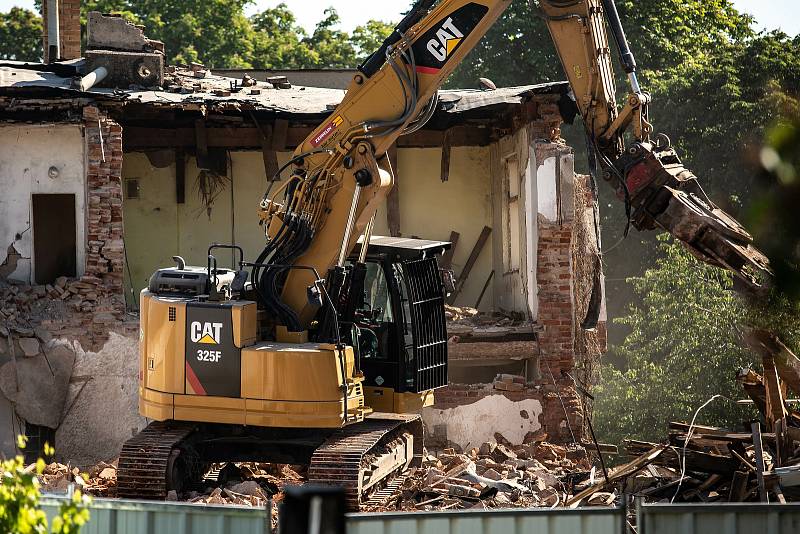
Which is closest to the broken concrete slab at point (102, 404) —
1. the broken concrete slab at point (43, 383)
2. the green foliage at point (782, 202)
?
the broken concrete slab at point (43, 383)

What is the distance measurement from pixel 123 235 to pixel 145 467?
291 inches

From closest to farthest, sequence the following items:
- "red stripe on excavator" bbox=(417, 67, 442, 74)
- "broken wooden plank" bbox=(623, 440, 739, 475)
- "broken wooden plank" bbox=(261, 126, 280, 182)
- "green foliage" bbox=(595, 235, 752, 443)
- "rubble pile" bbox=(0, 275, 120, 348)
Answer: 1. "red stripe on excavator" bbox=(417, 67, 442, 74)
2. "broken wooden plank" bbox=(623, 440, 739, 475)
3. "rubble pile" bbox=(0, 275, 120, 348)
4. "broken wooden plank" bbox=(261, 126, 280, 182)
5. "green foliage" bbox=(595, 235, 752, 443)

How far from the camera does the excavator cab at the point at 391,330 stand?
12.5m

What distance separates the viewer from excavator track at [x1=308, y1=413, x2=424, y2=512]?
11000 mm

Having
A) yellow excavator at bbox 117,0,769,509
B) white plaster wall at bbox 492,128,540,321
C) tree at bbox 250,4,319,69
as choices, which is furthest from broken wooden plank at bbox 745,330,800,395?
tree at bbox 250,4,319,69

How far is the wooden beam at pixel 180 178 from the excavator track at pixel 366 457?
8.36 m

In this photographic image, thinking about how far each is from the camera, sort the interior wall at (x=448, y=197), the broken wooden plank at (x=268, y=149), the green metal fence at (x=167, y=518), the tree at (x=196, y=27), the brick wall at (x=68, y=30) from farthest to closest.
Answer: the tree at (x=196, y=27)
the brick wall at (x=68, y=30)
the interior wall at (x=448, y=197)
the broken wooden plank at (x=268, y=149)
the green metal fence at (x=167, y=518)

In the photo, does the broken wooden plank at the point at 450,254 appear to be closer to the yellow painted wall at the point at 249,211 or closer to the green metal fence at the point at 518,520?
the yellow painted wall at the point at 249,211

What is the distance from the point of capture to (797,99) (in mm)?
4305

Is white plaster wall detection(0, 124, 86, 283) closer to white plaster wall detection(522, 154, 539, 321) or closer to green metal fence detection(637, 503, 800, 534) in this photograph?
white plaster wall detection(522, 154, 539, 321)

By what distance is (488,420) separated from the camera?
1698 cm

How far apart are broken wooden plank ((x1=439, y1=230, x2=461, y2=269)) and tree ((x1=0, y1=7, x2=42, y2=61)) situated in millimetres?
21822

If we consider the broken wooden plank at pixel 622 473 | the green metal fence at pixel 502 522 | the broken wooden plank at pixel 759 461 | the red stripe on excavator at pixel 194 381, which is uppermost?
the red stripe on excavator at pixel 194 381

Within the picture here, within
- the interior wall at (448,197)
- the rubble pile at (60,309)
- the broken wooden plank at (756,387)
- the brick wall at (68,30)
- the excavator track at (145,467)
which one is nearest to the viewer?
the excavator track at (145,467)
